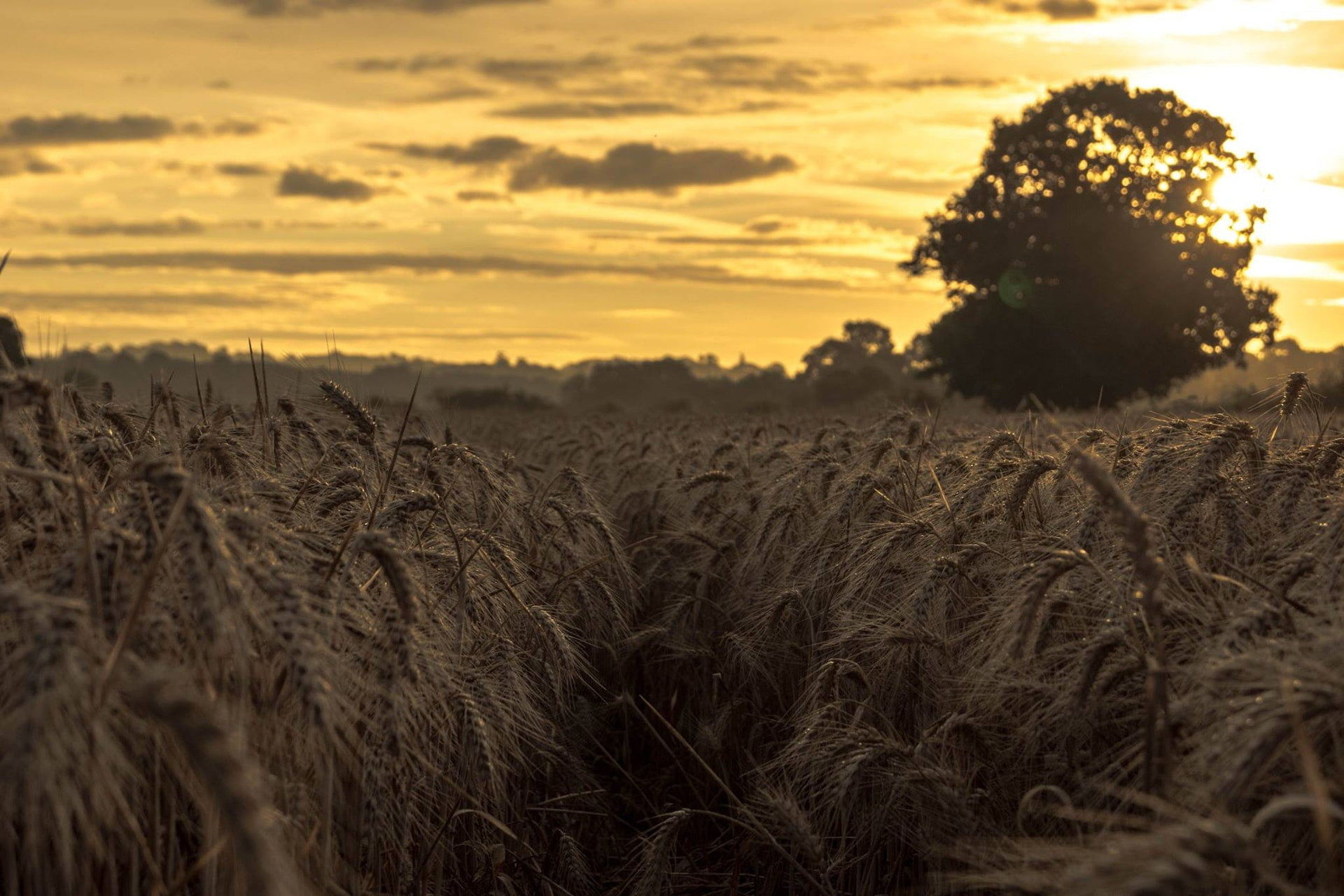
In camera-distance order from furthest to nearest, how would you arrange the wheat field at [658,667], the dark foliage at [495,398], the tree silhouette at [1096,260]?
the dark foliage at [495,398]
the tree silhouette at [1096,260]
the wheat field at [658,667]

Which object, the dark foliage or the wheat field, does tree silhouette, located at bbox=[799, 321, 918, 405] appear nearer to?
the dark foliage

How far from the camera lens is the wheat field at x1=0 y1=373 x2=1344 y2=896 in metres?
2.08

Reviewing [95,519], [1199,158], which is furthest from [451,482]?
[1199,158]

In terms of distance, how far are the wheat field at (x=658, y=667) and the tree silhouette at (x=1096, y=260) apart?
26.8 m

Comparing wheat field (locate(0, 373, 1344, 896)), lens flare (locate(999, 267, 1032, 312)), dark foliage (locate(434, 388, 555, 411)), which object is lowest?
wheat field (locate(0, 373, 1344, 896))

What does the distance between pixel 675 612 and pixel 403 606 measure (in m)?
3.63

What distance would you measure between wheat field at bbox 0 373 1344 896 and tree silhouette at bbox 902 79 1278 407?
2676cm

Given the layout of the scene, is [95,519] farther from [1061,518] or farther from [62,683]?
[1061,518]

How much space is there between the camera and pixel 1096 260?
32.1 meters

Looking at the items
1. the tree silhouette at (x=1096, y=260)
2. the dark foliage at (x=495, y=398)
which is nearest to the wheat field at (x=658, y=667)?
the tree silhouette at (x=1096, y=260)

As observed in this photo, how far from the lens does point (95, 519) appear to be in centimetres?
240

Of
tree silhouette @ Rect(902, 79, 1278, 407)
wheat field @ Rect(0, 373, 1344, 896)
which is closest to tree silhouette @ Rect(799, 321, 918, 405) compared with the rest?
tree silhouette @ Rect(902, 79, 1278, 407)

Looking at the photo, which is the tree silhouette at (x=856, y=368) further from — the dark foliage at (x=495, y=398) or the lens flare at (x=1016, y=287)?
the dark foliage at (x=495, y=398)

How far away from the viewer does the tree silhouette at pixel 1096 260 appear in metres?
32.1
